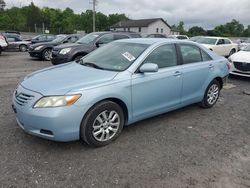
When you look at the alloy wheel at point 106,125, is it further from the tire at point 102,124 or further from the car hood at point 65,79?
the car hood at point 65,79

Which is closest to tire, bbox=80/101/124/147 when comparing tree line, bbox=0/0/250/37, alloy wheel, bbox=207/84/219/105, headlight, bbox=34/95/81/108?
headlight, bbox=34/95/81/108

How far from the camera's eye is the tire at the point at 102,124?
11.1 ft

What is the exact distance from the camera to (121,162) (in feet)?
10.7

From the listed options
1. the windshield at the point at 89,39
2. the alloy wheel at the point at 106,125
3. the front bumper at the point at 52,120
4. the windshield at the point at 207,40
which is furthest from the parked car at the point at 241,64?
the front bumper at the point at 52,120

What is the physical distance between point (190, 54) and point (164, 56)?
79 cm

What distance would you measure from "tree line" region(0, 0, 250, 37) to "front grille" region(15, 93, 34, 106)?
68640mm

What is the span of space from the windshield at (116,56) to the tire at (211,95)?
1924 millimetres

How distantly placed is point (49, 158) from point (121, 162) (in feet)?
3.14

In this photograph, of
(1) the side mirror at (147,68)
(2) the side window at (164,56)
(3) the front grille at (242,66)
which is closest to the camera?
(1) the side mirror at (147,68)

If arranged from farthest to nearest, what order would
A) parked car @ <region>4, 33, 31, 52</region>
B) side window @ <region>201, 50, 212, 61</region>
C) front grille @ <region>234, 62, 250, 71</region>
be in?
parked car @ <region>4, 33, 31, 52</region>, front grille @ <region>234, 62, 250, 71</region>, side window @ <region>201, 50, 212, 61</region>

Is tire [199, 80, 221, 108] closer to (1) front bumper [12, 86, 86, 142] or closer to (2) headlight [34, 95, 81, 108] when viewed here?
(1) front bumper [12, 86, 86, 142]

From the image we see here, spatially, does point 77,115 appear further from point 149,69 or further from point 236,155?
point 236,155

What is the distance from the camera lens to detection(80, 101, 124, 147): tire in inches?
133

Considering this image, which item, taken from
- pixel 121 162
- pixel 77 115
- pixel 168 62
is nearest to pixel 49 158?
pixel 77 115
